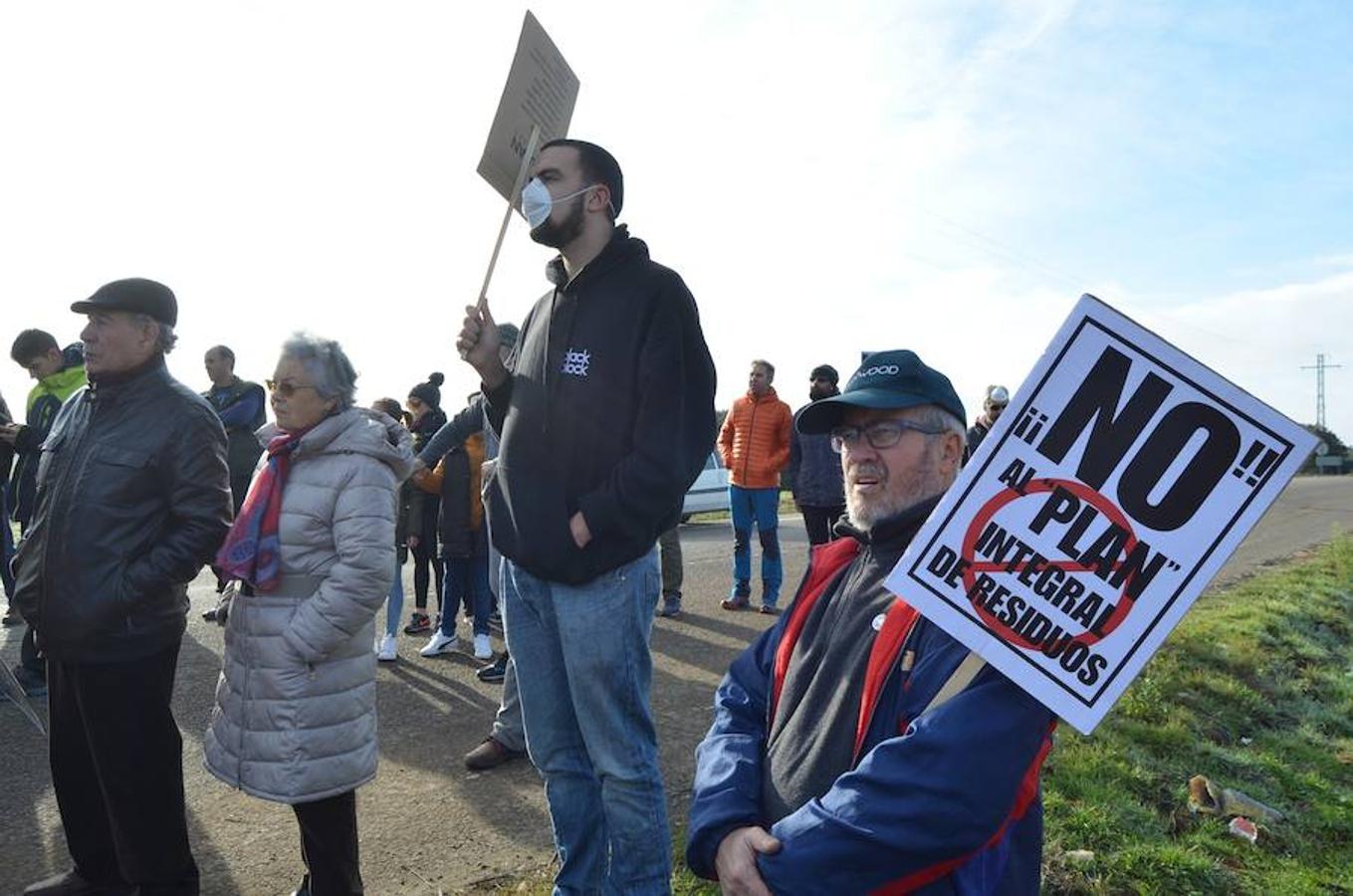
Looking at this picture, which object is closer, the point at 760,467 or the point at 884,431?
the point at 884,431

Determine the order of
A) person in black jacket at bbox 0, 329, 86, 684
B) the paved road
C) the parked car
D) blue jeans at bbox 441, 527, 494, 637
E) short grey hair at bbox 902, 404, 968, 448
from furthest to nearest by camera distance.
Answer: the parked car, person in black jacket at bbox 0, 329, 86, 684, blue jeans at bbox 441, 527, 494, 637, the paved road, short grey hair at bbox 902, 404, 968, 448

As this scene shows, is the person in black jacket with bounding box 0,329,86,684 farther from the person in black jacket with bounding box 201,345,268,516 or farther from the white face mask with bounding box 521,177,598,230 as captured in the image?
the white face mask with bounding box 521,177,598,230

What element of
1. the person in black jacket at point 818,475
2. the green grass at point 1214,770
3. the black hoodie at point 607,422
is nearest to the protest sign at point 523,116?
the black hoodie at point 607,422

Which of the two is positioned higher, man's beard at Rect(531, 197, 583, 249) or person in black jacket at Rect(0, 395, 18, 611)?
man's beard at Rect(531, 197, 583, 249)

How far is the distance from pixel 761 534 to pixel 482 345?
18.8 ft

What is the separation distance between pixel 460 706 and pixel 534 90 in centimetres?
357

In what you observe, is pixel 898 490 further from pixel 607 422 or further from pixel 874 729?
pixel 607 422

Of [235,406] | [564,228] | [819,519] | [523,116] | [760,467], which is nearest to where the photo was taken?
[564,228]

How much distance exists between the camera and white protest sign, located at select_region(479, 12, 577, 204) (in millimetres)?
3123

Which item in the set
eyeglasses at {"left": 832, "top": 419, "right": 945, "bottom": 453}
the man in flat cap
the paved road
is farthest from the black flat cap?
eyeglasses at {"left": 832, "top": 419, "right": 945, "bottom": 453}

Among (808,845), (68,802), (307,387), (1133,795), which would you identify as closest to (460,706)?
(68,802)

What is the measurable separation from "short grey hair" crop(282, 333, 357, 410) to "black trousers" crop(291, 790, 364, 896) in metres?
1.29

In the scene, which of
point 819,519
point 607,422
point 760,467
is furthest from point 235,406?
point 607,422

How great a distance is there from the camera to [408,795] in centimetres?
419
